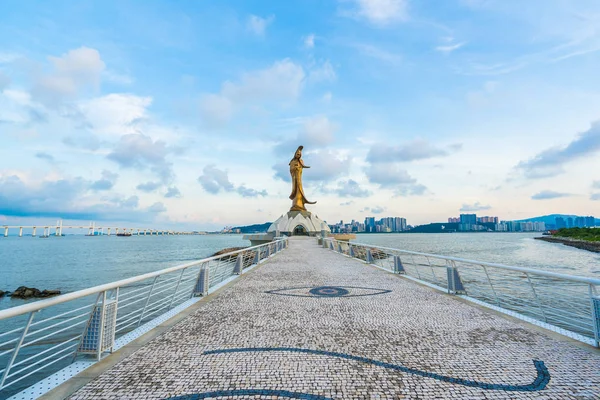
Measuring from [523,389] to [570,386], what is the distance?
1.64ft

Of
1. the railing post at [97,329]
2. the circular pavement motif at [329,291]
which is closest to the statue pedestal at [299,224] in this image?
the circular pavement motif at [329,291]

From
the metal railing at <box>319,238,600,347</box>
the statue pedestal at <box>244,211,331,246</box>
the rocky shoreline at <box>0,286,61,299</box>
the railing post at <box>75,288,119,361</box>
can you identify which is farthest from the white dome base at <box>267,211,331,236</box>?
the railing post at <box>75,288,119,361</box>

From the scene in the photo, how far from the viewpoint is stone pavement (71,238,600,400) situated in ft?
9.80

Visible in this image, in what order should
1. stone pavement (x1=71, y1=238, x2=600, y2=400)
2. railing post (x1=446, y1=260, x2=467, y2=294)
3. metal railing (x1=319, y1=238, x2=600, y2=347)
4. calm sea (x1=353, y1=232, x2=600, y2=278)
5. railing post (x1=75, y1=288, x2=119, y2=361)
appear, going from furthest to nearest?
calm sea (x1=353, y1=232, x2=600, y2=278), railing post (x1=446, y1=260, x2=467, y2=294), metal railing (x1=319, y1=238, x2=600, y2=347), railing post (x1=75, y1=288, x2=119, y2=361), stone pavement (x1=71, y1=238, x2=600, y2=400)

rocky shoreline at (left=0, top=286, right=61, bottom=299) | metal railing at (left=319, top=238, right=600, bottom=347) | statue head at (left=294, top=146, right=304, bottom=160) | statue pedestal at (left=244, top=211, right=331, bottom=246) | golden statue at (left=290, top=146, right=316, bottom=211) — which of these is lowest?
rocky shoreline at (left=0, top=286, right=61, bottom=299)

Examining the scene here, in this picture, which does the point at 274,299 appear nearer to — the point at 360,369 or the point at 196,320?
the point at 196,320

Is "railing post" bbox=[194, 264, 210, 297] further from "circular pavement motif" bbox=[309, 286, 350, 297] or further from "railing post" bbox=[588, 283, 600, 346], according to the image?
"railing post" bbox=[588, 283, 600, 346]

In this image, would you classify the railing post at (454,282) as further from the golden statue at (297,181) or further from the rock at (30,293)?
the golden statue at (297,181)

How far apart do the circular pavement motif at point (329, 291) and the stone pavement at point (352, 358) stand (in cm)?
113

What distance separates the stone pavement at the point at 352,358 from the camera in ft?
9.80

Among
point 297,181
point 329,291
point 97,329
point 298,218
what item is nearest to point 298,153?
point 297,181

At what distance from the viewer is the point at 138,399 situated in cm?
287

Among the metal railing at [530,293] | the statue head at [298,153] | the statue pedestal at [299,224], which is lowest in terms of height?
the metal railing at [530,293]

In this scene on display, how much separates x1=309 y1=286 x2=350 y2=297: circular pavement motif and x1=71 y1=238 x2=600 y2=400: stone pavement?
1134 millimetres
